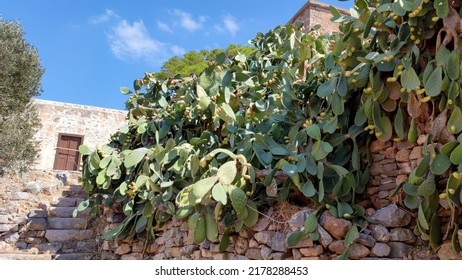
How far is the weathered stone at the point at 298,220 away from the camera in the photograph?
241 centimetres

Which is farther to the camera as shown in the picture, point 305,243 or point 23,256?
point 23,256

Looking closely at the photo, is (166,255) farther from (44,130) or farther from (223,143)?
(44,130)

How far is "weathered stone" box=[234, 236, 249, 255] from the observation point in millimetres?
2701

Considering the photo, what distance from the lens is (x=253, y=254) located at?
2.61 metres

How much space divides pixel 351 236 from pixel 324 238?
17 centimetres

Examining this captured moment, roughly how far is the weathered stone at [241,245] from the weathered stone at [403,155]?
44.2 inches

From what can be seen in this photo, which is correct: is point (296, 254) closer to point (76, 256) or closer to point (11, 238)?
point (76, 256)

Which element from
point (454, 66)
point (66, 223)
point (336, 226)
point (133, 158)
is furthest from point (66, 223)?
point (454, 66)

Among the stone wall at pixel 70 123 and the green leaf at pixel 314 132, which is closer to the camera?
the green leaf at pixel 314 132

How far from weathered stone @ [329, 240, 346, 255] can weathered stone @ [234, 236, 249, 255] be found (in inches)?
25.1

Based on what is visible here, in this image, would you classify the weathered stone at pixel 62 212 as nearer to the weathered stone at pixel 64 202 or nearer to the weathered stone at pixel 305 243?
the weathered stone at pixel 64 202

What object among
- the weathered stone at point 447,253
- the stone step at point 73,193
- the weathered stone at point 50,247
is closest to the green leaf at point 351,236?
the weathered stone at point 447,253

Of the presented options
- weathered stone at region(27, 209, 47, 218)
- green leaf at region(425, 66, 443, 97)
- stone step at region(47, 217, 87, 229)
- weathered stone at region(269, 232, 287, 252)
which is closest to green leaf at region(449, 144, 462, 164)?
green leaf at region(425, 66, 443, 97)

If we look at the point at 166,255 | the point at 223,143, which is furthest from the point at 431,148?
the point at 166,255
